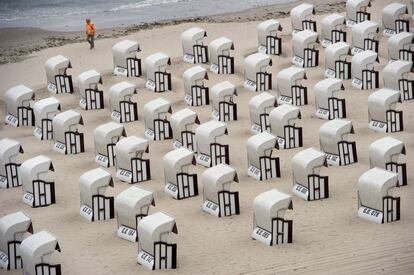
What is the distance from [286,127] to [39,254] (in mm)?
10302

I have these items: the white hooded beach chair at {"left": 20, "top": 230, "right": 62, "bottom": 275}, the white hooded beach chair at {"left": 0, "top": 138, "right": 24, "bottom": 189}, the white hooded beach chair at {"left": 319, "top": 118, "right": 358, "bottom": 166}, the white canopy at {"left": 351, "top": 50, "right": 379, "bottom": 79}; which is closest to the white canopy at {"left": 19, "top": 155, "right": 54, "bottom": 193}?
the white hooded beach chair at {"left": 0, "top": 138, "right": 24, "bottom": 189}

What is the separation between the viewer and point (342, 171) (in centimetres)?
3188

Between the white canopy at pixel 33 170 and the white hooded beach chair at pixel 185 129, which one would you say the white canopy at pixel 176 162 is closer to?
the white hooded beach chair at pixel 185 129

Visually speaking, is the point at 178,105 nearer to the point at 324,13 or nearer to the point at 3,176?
the point at 3,176

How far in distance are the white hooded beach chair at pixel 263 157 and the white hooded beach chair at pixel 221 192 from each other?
2064 mm

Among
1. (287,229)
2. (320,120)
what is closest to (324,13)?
(320,120)

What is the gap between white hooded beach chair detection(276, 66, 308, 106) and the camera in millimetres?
37188

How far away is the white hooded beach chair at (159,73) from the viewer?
3991cm

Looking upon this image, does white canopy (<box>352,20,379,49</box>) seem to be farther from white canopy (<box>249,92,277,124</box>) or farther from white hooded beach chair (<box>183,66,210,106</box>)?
white canopy (<box>249,92,277,124</box>)

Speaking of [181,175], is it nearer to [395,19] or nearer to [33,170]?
[33,170]

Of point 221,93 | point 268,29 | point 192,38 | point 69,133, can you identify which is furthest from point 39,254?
point 268,29

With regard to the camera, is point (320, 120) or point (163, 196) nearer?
point (163, 196)

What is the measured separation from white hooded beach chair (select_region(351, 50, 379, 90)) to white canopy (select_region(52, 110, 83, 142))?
9.98 meters

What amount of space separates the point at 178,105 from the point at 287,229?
12.1m
